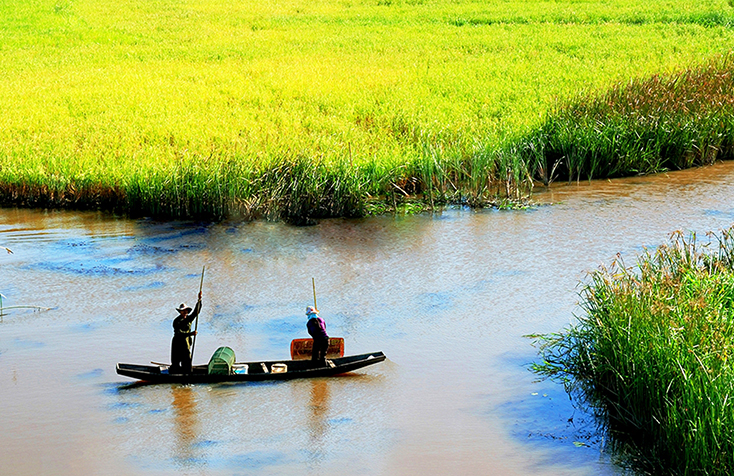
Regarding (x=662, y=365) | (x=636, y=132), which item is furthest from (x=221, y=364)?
(x=636, y=132)

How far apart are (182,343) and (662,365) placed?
389cm

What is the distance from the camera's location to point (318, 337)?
748 cm

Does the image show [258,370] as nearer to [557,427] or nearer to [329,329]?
[329,329]

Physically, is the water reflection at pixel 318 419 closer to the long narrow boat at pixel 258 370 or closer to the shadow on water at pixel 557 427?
the long narrow boat at pixel 258 370

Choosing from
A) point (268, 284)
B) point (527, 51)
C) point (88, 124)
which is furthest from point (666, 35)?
point (268, 284)

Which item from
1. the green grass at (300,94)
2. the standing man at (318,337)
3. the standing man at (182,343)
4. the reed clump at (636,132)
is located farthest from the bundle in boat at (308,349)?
the reed clump at (636,132)

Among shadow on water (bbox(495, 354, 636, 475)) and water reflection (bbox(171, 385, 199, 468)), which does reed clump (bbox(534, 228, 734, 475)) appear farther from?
water reflection (bbox(171, 385, 199, 468))

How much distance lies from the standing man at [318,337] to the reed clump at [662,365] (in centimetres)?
189

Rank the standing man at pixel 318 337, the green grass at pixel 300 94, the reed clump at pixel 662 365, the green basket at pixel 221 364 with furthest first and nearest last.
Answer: the green grass at pixel 300 94 → the standing man at pixel 318 337 → the green basket at pixel 221 364 → the reed clump at pixel 662 365

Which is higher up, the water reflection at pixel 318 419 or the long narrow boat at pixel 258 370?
the long narrow boat at pixel 258 370

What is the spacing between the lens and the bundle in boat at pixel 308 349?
7.60 metres

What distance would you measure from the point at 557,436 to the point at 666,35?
77.6 feet

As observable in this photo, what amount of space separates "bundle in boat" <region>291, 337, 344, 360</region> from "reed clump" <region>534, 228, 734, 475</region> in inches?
69.7

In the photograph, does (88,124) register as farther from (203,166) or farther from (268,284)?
(268,284)
